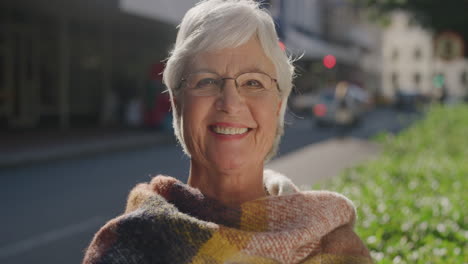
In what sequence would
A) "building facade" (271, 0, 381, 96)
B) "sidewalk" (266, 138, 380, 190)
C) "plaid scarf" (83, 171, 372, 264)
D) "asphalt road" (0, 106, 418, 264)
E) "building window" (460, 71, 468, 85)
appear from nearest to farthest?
"plaid scarf" (83, 171, 372, 264)
"asphalt road" (0, 106, 418, 264)
"sidewalk" (266, 138, 380, 190)
"building facade" (271, 0, 381, 96)
"building window" (460, 71, 468, 85)

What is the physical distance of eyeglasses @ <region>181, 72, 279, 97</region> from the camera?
1732 mm

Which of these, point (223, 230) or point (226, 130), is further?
point (226, 130)

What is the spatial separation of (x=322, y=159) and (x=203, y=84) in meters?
12.3

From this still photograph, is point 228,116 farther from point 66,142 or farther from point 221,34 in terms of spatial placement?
point 66,142

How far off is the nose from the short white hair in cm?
11

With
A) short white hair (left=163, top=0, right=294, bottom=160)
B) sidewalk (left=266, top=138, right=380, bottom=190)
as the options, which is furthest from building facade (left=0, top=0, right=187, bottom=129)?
short white hair (left=163, top=0, right=294, bottom=160)

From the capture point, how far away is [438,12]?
12562mm

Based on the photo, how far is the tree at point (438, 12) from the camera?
1198 cm

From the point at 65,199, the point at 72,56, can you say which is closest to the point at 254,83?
the point at 65,199

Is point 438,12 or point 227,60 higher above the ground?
point 227,60

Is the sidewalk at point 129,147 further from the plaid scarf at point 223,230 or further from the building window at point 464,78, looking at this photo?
the building window at point 464,78

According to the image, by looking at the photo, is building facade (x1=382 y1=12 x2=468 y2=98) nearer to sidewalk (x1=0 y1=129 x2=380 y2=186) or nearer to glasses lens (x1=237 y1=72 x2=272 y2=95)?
Result: sidewalk (x1=0 y1=129 x2=380 y2=186)

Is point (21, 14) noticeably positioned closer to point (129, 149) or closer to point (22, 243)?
point (129, 149)

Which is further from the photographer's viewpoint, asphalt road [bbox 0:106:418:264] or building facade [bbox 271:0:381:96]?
building facade [bbox 271:0:381:96]
